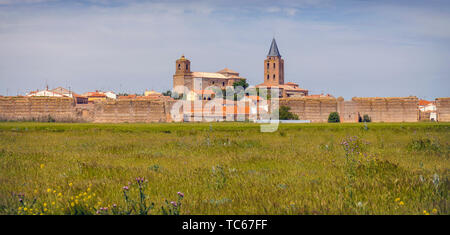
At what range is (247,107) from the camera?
61.0 m

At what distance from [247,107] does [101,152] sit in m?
49.1

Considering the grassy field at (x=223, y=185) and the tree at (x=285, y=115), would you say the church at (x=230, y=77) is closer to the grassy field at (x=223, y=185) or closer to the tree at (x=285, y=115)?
the tree at (x=285, y=115)

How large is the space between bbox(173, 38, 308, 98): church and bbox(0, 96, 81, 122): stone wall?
5390 centimetres

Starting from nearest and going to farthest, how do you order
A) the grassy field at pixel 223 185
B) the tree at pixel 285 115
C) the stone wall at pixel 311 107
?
the grassy field at pixel 223 185 → the tree at pixel 285 115 → the stone wall at pixel 311 107

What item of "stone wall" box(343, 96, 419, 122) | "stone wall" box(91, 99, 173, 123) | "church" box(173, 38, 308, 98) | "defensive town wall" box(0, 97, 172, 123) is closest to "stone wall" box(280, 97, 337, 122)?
"stone wall" box(343, 96, 419, 122)

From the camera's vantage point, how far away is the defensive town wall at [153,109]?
54.7 metres

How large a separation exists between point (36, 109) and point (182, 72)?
190 feet

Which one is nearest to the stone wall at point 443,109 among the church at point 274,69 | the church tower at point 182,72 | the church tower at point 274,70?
the church at point 274,69

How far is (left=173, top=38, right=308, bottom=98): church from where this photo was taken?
110875 millimetres

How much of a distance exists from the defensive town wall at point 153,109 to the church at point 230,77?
47748mm

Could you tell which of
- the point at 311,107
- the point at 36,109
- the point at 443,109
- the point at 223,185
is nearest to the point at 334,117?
the point at 311,107

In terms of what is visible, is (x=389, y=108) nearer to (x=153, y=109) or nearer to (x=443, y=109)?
(x=443, y=109)
